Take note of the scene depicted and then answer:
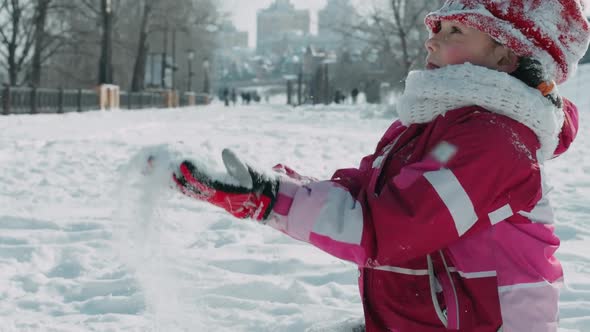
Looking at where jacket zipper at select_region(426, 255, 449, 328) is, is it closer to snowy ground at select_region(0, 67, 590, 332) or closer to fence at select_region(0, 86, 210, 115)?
snowy ground at select_region(0, 67, 590, 332)

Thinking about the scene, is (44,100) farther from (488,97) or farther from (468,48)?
(488,97)

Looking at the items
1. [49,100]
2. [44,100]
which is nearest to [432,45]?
[44,100]

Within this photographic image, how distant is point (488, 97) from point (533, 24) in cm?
25

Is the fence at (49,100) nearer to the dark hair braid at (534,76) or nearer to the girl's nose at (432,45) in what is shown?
the girl's nose at (432,45)

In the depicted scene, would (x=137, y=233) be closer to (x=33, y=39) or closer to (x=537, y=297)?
(x=537, y=297)

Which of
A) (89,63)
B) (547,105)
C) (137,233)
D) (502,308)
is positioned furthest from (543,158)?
(89,63)

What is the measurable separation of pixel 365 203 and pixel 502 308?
16.1 inches

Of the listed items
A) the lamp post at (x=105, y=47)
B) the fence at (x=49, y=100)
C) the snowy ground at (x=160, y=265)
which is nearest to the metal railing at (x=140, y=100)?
the fence at (x=49, y=100)

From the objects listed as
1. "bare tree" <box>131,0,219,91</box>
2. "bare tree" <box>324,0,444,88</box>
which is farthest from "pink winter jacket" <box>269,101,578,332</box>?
"bare tree" <box>131,0,219,91</box>

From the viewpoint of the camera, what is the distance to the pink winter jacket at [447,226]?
1539 millimetres

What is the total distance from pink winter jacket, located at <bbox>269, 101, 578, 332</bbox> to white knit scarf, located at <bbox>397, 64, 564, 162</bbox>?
24 mm

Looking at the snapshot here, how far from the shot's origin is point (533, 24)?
172 centimetres

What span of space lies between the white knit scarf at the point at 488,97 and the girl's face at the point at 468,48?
10cm

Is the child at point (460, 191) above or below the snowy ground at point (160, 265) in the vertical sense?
above
